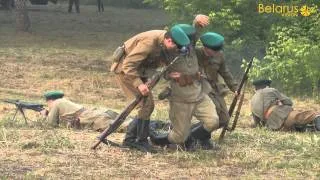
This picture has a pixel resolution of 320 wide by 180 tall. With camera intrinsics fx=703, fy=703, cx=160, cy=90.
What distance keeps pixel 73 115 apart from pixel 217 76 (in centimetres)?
277

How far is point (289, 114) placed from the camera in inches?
421

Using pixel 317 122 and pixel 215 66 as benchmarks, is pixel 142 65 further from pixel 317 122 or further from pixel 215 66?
pixel 317 122

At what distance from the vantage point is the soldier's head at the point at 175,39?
7.41m

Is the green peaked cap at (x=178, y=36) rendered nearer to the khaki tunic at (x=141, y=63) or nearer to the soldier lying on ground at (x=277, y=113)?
the khaki tunic at (x=141, y=63)

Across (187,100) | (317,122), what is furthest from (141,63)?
(317,122)

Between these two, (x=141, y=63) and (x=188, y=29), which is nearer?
(x=141, y=63)

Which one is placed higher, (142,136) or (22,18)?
(142,136)

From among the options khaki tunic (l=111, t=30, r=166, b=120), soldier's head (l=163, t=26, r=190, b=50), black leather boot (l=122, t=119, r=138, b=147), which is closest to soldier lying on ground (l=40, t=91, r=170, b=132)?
black leather boot (l=122, t=119, r=138, b=147)

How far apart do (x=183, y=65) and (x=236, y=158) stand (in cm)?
116

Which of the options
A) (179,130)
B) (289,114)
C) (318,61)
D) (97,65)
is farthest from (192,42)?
(97,65)

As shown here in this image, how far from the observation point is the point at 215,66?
827 cm

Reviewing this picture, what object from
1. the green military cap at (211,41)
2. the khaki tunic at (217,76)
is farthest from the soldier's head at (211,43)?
the khaki tunic at (217,76)

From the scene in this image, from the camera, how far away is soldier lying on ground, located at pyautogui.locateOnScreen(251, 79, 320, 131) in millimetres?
10625

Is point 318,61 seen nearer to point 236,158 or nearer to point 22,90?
point 22,90
